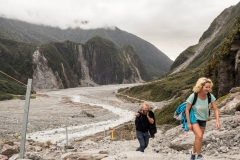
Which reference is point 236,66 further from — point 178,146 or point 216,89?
point 178,146

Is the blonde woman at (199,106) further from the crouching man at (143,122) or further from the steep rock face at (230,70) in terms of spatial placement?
the steep rock face at (230,70)

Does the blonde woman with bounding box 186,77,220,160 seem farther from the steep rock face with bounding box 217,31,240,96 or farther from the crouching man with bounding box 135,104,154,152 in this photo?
the steep rock face with bounding box 217,31,240,96

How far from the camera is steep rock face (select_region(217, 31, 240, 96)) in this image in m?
25.9

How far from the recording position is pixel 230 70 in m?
26.6

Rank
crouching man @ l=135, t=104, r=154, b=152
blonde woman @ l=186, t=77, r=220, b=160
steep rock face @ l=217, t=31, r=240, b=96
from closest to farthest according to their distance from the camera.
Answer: blonde woman @ l=186, t=77, r=220, b=160 → crouching man @ l=135, t=104, r=154, b=152 → steep rock face @ l=217, t=31, r=240, b=96

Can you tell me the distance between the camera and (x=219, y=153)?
8.88 meters

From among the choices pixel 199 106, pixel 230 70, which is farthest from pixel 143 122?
pixel 230 70

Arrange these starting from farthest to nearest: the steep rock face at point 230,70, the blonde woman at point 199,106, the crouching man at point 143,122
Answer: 1. the steep rock face at point 230,70
2. the crouching man at point 143,122
3. the blonde woman at point 199,106

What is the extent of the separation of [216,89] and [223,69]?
277cm

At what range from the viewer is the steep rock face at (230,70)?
84.8 ft

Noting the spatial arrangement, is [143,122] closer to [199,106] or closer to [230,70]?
[199,106]

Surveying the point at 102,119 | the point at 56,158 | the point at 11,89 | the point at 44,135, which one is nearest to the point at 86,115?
the point at 102,119

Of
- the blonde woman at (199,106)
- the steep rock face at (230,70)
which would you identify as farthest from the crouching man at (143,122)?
the steep rock face at (230,70)

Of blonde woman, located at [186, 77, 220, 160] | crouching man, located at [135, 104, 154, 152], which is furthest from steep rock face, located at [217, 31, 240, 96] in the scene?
blonde woman, located at [186, 77, 220, 160]
